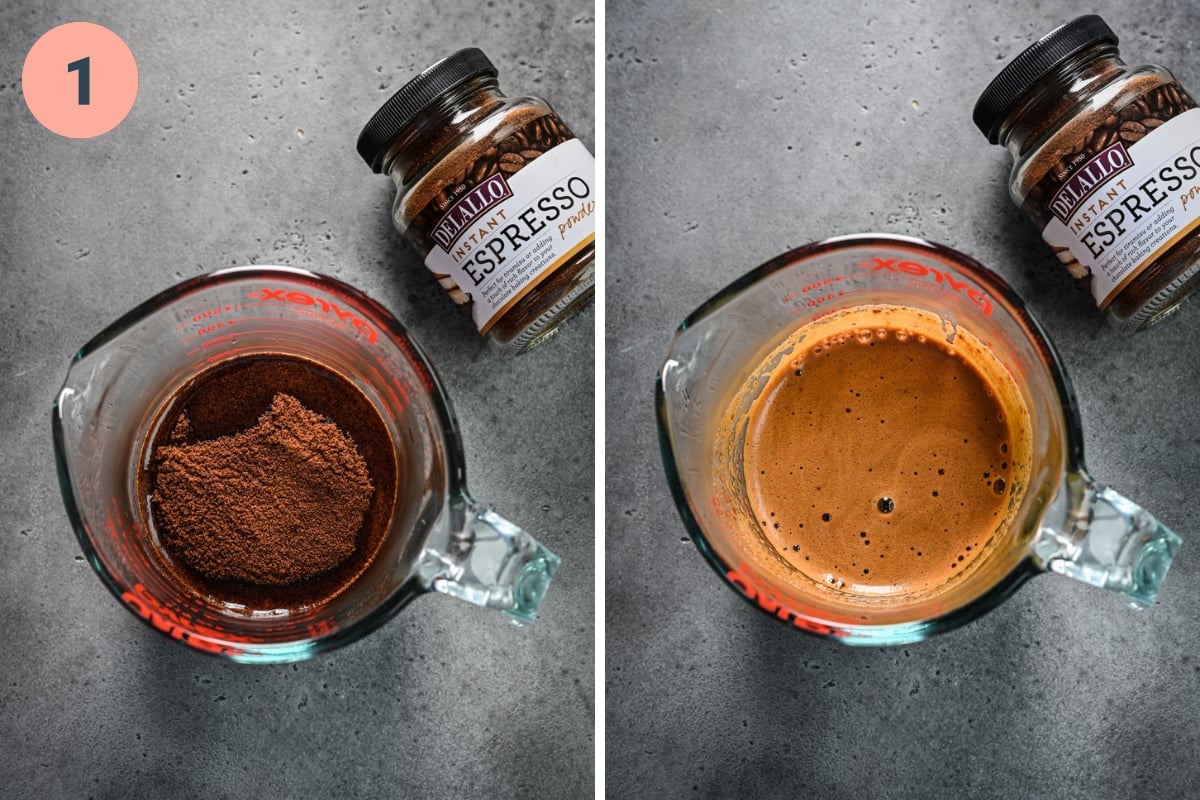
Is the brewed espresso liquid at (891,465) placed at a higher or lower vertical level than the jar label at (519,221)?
lower

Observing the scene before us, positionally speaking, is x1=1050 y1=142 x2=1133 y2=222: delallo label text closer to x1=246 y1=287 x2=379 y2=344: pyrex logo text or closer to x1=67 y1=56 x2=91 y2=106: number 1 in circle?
x1=246 y1=287 x2=379 y2=344: pyrex logo text

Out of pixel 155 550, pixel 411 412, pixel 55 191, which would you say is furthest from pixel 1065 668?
pixel 55 191

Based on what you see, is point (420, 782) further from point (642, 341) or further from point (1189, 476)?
point (1189, 476)

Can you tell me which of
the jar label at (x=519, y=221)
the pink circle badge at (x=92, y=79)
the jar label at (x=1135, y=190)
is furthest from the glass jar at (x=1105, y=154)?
the pink circle badge at (x=92, y=79)

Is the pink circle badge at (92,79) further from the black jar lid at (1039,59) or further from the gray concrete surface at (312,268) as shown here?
the black jar lid at (1039,59)

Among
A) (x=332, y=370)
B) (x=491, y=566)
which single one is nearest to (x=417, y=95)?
(x=332, y=370)

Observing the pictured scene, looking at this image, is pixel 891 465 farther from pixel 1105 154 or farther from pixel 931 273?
pixel 1105 154

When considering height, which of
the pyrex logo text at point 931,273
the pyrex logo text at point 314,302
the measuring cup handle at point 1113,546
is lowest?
the measuring cup handle at point 1113,546

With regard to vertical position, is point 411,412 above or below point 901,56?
below

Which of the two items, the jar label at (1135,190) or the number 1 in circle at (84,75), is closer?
the jar label at (1135,190)
